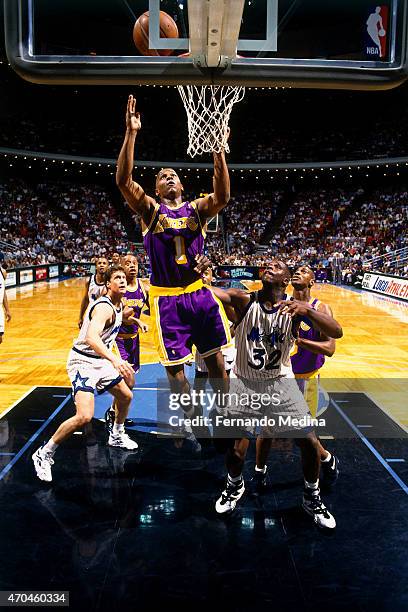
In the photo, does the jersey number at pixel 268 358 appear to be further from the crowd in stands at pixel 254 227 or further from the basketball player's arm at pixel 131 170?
the crowd in stands at pixel 254 227

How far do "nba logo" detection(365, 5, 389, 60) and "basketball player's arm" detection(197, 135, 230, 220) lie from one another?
1.32 m

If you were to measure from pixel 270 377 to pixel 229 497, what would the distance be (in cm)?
92

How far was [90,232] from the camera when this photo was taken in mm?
31047

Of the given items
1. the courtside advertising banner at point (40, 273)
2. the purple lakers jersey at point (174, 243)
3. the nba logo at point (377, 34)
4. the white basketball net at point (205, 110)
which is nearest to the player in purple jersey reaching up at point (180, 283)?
the purple lakers jersey at point (174, 243)

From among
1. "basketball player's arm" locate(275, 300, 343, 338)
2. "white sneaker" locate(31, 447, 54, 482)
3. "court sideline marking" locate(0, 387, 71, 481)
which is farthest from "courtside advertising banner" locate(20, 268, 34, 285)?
"basketball player's arm" locate(275, 300, 343, 338)

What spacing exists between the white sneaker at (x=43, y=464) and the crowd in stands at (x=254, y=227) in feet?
71.1

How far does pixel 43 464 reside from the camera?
174 inches

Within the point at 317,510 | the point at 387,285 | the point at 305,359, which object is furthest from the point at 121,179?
the point at 387,285

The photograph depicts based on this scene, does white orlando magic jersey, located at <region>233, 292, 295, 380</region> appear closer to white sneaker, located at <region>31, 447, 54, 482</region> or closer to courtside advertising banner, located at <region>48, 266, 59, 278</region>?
white sneaker, located at <region>31, 447, 54, 482</region>

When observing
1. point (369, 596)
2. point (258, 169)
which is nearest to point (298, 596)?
point (369, 596)

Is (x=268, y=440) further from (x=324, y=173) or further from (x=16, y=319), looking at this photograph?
(x=324, y=173)

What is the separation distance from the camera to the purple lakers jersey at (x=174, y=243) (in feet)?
14.1

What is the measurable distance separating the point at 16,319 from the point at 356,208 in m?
23.1

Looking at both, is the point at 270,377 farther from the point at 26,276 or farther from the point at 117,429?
the point at 26,276
